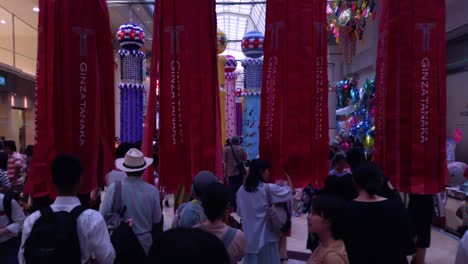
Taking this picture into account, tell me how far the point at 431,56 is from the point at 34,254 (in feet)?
8.29

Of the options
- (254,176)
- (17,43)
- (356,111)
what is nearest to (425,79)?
(254,176)

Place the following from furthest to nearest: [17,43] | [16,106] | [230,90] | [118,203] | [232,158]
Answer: [16,106] → [17,43] → [230,90] → [232,158] → [118,203]

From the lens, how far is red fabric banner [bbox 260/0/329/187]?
264 cm

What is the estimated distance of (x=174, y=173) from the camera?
8.95 ft

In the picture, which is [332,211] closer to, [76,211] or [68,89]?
[76,211]

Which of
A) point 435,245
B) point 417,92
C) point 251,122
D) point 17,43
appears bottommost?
point 435,245

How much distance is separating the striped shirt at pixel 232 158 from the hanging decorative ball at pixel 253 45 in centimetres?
171

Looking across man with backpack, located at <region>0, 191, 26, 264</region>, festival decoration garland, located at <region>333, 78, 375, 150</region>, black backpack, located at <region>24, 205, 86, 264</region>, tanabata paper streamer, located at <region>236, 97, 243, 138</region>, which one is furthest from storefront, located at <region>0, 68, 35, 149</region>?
black backpack, located at <region>24, 205, 86, 264</region>

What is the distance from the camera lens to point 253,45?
23.6 feet

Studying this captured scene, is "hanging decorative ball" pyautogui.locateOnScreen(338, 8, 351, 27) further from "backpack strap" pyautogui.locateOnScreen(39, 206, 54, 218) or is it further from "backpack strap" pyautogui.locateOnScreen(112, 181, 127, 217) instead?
"backpack strap" pyautogui.locateOnScreen(39, 206, 54, 218)

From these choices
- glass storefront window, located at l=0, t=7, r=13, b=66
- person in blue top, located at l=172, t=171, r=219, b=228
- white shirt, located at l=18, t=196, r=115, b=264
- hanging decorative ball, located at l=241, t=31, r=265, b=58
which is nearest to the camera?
white shirt, located at l=18, t=196, r=115, b=264

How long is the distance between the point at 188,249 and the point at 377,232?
1726mm

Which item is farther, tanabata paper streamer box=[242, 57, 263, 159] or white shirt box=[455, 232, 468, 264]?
tanabata paper streamer box=[242, 57, 263, 159]

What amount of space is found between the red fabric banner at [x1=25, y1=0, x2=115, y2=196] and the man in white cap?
27 cm
